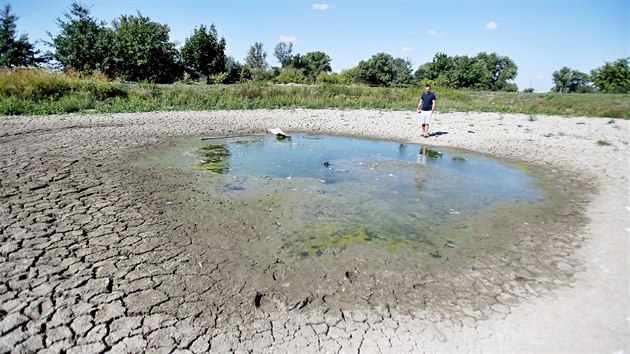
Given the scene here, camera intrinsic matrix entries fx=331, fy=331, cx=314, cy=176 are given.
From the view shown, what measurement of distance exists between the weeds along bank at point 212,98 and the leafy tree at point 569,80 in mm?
93588

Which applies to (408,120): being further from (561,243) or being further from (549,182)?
(561,243)

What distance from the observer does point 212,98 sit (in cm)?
1980

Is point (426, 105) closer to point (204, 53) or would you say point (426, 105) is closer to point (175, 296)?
point (175, 296)

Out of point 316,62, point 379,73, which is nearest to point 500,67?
point 379,73

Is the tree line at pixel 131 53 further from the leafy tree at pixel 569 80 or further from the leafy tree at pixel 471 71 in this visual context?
the leafy tree at pixel 569 80

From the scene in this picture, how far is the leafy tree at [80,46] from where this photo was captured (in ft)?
96.4

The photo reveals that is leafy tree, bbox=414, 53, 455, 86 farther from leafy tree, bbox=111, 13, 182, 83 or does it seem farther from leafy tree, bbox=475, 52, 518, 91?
leafy tree, bbox=111, 13, 182, 83

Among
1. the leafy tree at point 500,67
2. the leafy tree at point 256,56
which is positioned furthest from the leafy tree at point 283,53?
the leafy tree at point 500,67

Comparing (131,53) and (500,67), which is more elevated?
(500,67)

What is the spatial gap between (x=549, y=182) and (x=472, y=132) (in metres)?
5.84

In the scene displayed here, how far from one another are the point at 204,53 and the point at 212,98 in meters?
17.2

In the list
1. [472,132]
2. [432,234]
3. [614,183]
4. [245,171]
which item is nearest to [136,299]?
[432,234]

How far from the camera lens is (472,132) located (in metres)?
13.5

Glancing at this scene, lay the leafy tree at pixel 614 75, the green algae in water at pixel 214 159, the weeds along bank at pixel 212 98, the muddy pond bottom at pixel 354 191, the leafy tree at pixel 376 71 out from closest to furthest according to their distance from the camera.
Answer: the muddy pond bottom at pixel 354 191 < the green algae in water at pixel 214 159 < the weeds along bank at pixel 212 98 < the leafy tree at pixel 614 75 < the leafy tree at pixel 376 71
